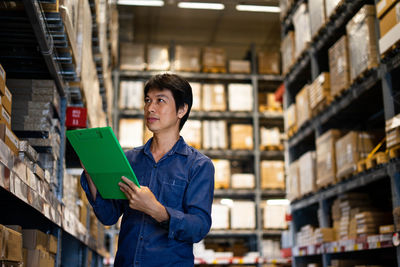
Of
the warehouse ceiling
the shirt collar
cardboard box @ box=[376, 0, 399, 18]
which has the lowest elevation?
the shirt collar

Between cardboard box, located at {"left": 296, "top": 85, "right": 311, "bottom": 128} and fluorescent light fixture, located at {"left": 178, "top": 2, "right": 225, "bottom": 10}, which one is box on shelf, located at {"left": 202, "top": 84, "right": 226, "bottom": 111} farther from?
cardboard box, located at {"left": 296, "top": 85, "right": 311, "bottom": 128}

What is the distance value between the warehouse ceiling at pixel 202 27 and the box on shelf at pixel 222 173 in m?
3.64

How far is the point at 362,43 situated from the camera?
4.52 metres

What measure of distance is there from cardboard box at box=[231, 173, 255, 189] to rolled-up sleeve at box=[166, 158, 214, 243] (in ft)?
23.6

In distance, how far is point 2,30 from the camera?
9.58 feet

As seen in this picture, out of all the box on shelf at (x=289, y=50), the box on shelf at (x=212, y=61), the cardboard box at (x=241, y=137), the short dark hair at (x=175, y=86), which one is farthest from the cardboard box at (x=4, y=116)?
the box on shelf at (x=212, y=61)

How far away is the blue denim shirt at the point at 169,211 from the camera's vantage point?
2055 mm

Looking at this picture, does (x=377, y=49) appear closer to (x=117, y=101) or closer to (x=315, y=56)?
(x=315, y=56)

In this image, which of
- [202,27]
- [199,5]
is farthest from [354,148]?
[202,27]

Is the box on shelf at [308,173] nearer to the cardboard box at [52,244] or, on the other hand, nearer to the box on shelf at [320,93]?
the box on shelf at [320,93]

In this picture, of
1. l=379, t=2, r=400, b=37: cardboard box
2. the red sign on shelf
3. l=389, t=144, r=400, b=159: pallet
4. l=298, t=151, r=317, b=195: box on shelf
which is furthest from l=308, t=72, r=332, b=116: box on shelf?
the red sign on shelf

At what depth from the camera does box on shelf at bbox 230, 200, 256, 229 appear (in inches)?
364

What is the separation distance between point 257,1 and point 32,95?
752 centimetres

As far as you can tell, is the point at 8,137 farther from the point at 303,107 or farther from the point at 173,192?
the point at 303,107
